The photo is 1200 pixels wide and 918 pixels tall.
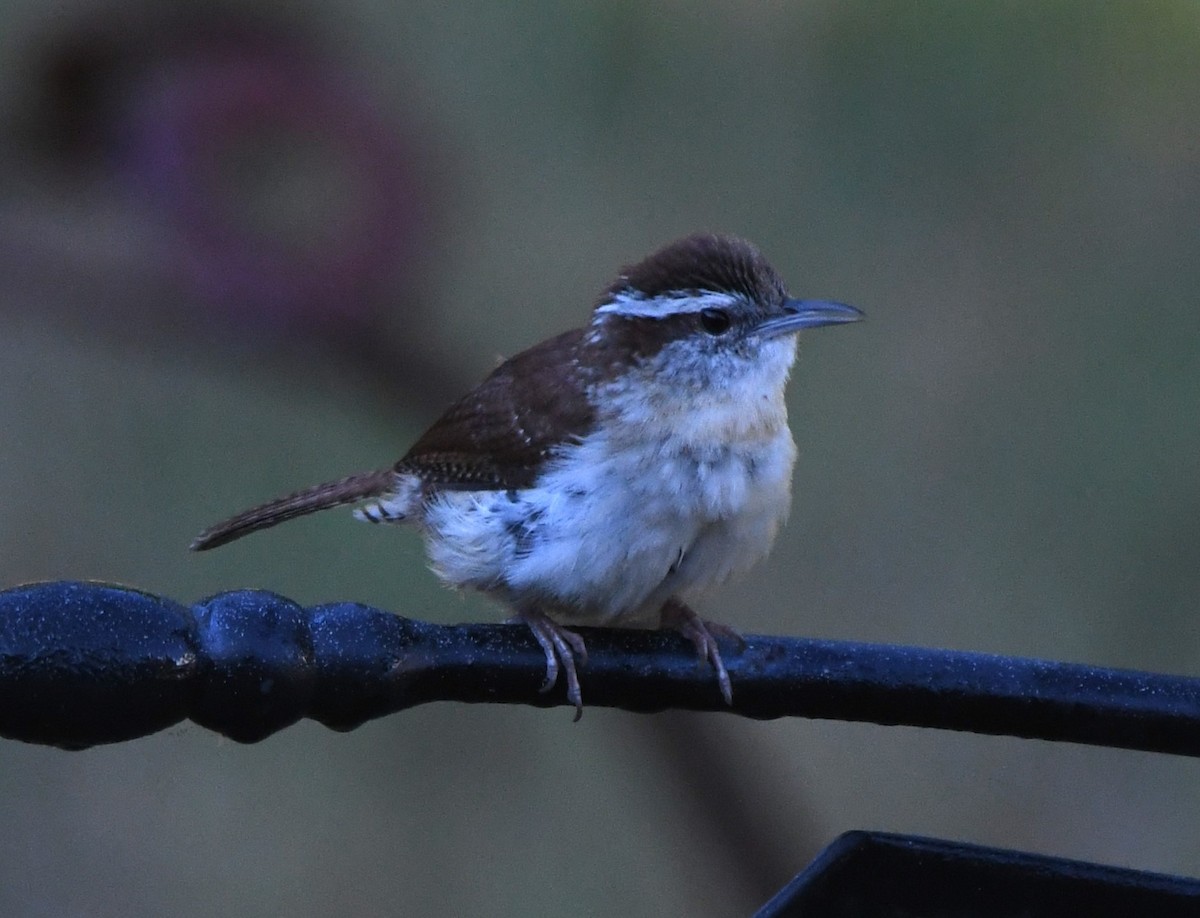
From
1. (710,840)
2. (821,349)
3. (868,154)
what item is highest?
(868,154)

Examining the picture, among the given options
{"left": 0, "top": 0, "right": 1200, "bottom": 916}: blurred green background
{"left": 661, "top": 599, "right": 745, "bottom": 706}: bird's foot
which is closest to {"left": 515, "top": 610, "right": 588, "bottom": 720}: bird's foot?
{"left": 661, "top": 599, "right": 745, "bottom": 706}: bird's foot

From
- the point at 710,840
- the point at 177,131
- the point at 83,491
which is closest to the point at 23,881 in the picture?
the point at 83,491

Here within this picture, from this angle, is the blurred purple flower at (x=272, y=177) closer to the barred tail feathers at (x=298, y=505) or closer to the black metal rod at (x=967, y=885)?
the barred tail feathers at (x=298, y=505)

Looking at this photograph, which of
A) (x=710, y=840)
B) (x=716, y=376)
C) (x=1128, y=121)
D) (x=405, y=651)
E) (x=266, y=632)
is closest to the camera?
(x=266, y=632)

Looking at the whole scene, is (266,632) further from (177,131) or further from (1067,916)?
(177,131)

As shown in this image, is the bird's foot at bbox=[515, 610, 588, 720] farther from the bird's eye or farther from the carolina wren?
the bird's eye

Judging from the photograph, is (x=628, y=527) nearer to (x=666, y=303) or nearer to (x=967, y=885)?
(x=666, y=303)

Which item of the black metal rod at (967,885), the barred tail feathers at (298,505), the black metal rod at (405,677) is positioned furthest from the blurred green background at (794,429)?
the black metal rod at (967,885)
